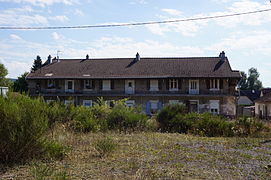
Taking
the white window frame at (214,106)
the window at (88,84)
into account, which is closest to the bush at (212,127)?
the white window frame at (214,106)

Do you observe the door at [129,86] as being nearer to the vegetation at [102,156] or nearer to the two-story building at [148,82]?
the two-story building at [148,82]

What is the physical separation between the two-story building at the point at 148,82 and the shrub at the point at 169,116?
55.8 ft

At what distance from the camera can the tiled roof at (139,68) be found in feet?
124

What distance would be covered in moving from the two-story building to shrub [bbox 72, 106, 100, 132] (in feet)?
65.2

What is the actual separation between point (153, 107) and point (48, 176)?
3148cm

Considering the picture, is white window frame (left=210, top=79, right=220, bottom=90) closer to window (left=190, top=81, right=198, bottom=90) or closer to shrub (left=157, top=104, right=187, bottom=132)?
window (left=190, top=81, right=198, bottom=90)

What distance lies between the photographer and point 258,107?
149 feet

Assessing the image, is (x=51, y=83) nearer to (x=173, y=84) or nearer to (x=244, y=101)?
(x=173, y=84)

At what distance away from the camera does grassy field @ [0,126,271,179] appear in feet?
21.7

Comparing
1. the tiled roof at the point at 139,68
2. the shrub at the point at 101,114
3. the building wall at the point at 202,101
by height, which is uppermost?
the tiled roof at the point at 139,68

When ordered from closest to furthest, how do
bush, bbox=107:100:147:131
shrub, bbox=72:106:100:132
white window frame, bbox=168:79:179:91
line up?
shrub, bbox=72:106:100:132
bush, bbox=107:100:147:131
white window frame, bbox=168:79:179:91

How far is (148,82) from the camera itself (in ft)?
126

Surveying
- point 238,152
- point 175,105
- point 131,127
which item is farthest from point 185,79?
point 238,152

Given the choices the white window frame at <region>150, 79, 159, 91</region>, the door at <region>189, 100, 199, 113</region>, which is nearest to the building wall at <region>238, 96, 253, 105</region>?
the door at <region>189, 100, 199, 113</region>
